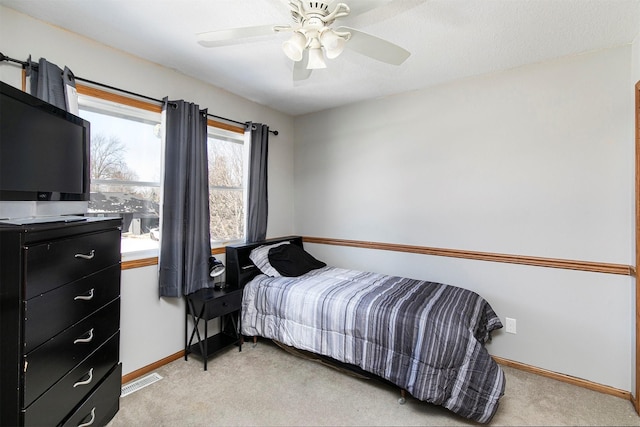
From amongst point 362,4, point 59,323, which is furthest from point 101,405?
point 362,4

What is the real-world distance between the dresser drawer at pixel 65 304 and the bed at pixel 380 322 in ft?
4.16

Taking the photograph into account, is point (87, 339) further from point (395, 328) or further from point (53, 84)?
point (395, 328)

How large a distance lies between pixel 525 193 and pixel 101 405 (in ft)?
10.9

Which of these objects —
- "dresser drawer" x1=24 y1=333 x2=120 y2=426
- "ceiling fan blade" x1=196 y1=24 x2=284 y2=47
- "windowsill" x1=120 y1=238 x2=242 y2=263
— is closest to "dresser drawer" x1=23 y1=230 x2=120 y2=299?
"dresser drawer" x1=24 y1=333 x2=120 y2=426

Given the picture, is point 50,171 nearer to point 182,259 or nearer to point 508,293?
point 182,259

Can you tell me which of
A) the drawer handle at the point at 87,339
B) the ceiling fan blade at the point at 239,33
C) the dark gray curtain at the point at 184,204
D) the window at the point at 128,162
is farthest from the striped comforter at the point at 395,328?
the ceiling fan blade at the point at 239,33

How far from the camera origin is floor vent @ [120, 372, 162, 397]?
2.15 meters

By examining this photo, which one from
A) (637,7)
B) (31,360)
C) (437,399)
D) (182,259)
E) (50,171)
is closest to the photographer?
(31,360)

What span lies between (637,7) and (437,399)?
259 cm

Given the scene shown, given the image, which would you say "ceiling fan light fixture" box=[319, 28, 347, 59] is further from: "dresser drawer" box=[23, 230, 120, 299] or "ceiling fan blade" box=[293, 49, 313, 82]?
"dresser drawer" box=[23, 230, 120, 299]

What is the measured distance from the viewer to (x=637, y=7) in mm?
1723

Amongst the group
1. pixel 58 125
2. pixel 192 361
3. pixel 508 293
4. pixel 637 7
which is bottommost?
pixel 192 361

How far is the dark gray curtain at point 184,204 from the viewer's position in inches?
97.2

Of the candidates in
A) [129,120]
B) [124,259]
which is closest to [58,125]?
[129,120]
